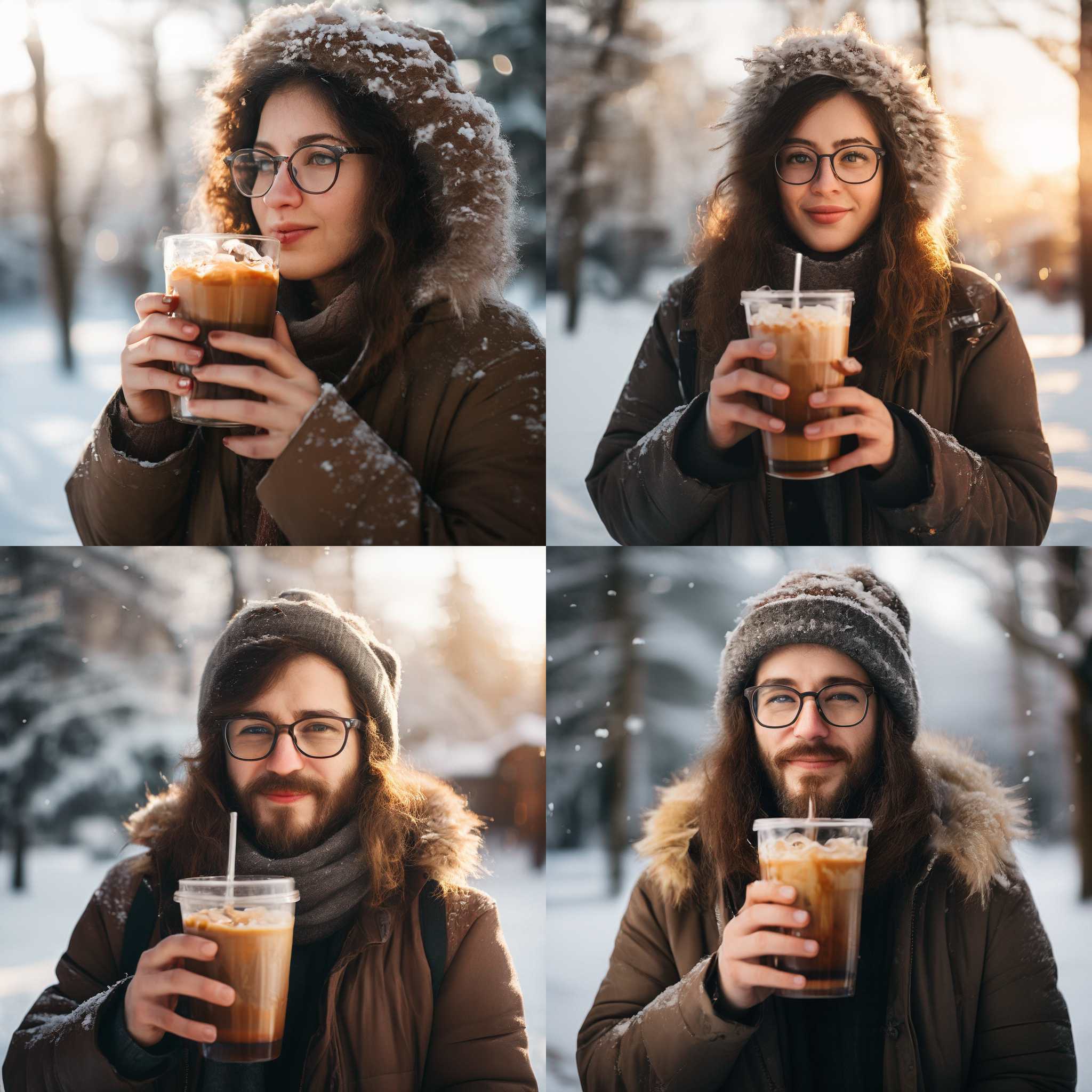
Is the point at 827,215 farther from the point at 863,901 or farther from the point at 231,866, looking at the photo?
the point at 231,866

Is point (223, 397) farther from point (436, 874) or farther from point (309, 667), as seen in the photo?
point (436, 874)

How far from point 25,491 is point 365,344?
894 mm

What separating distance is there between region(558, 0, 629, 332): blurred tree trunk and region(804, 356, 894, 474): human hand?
0.67 metres

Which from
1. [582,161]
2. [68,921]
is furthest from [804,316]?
[68,921]

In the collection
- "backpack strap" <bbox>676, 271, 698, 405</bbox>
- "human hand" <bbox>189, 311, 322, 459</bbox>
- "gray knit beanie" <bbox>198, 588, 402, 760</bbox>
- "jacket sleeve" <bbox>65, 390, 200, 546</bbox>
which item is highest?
"backpack strap" <bbox>676, 271, 698, 405</bbox>

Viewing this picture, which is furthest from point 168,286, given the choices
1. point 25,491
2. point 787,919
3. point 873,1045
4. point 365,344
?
point 873,1045

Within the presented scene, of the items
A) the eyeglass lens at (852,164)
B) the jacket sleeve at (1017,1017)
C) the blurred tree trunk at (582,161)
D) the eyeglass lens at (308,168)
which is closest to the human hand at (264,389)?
the eyeglass lens at (308,168)

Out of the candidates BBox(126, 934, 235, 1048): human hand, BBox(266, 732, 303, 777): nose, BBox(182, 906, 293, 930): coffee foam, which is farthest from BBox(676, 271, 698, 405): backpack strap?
BBox(126, 934, 235, 1048): human hand

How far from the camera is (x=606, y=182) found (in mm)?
3115

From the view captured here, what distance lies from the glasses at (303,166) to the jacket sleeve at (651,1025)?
1.65 metres

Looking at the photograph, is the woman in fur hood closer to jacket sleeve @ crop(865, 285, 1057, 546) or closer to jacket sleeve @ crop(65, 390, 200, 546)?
jacket sleeve @ crop(65, 390, 200, 546)

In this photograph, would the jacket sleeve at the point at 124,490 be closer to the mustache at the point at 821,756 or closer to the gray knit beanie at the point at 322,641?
the gray knit beanie at the point at 322,641

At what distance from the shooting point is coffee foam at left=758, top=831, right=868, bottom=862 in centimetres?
261

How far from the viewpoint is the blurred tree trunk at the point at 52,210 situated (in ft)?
10.4
